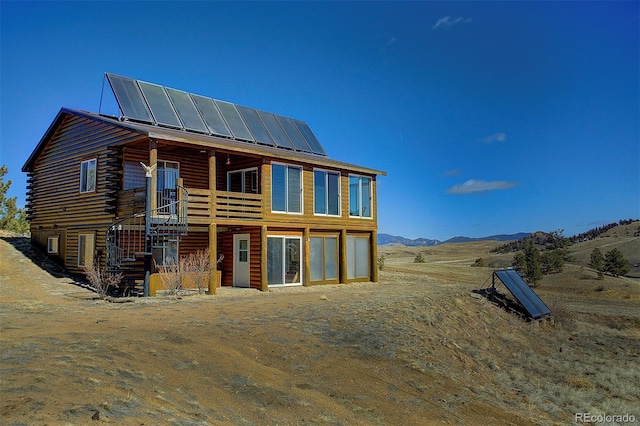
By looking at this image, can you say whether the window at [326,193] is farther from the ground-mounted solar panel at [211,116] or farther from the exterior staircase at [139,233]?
the exterior staircase at [139,233]

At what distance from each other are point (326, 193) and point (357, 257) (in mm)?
3900

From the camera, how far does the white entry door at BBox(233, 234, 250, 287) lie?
2006 centimetres

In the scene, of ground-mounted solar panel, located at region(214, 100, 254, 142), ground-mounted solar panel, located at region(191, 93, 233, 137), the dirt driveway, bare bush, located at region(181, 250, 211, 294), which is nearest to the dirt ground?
the dirt driveway

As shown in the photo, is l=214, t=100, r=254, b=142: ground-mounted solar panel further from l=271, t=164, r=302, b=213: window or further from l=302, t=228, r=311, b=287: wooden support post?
l=302, t=228, r=311, b=287: wooden support post

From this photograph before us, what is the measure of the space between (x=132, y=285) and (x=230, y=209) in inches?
175

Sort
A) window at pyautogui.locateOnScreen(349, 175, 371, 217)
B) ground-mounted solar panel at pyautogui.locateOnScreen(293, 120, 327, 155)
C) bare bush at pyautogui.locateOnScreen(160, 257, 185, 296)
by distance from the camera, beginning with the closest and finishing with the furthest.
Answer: bare bush at pyautogui.locateOnScreen(160, 257, 185, 296)
window at pyautogui.locateOnScreen(349, 175, 371, 217)
ground-mounted solar panel at pyautogui.locateOnScreen(293, 120, 327, 155)

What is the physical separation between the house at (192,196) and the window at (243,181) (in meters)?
0.05

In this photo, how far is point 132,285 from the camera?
16500 millimetres

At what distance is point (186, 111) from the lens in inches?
878

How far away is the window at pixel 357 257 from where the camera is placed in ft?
77.4

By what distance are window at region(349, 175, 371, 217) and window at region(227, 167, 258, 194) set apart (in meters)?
5.50

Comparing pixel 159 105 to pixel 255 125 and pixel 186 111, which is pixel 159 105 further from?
pixel 255 125

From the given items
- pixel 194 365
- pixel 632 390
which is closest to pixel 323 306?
pixel 194 365

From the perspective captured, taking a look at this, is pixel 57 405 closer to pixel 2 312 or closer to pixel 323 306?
pixel 2 312
